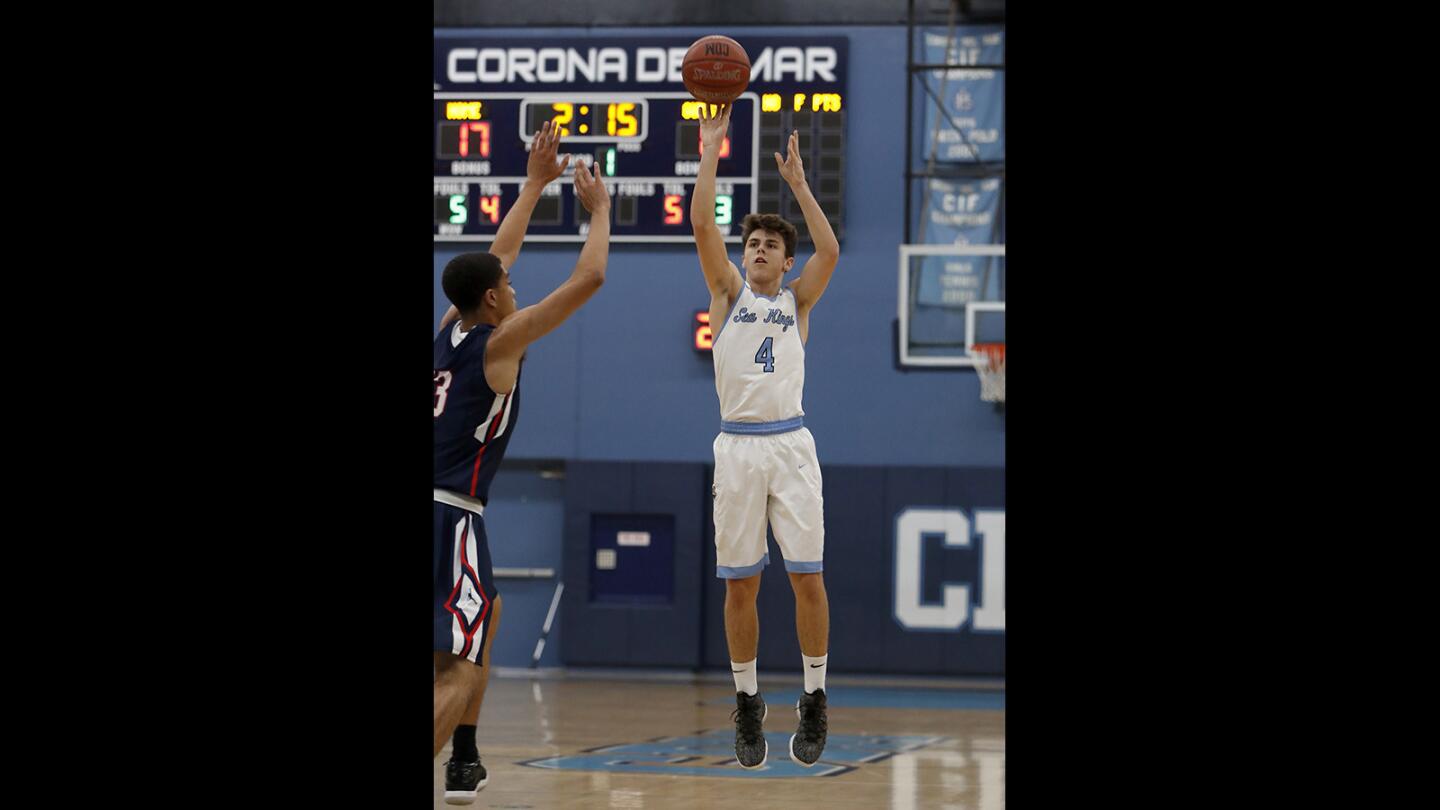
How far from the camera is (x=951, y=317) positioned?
12.0 metres

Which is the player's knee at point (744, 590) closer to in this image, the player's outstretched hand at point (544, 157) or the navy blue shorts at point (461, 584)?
the navy blue shorts at point (461, 584)

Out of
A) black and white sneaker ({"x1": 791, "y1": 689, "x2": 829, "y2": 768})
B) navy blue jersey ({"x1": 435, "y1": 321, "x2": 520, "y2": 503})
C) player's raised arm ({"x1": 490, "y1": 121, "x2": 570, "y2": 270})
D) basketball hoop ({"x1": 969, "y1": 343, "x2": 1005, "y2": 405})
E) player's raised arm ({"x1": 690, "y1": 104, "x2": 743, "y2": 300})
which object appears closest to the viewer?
navy blue jersey ({"x1": 435, "y1": 321, "x2": 520, "y2": 503})

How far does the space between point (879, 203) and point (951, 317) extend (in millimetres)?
1057

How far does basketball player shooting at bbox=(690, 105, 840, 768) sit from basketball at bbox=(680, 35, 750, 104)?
21cm

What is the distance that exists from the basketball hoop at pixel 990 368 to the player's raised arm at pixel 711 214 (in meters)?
6.24

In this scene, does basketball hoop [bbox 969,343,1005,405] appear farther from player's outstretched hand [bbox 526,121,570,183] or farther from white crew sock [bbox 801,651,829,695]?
player's outstretched hand [bbox 526,121,570,183]

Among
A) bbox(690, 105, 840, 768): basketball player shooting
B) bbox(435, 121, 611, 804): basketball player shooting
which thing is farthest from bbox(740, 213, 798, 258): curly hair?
bbox(435, 121, 611, 804): basketball player shooting

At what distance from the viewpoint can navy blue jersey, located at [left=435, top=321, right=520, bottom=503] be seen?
4.63 metres

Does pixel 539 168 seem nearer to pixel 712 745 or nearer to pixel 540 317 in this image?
pixel 540 317

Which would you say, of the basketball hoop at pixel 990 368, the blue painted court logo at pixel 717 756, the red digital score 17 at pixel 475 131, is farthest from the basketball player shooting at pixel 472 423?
the basketball hoop at pixel 990 368

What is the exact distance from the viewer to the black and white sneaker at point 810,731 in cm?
551

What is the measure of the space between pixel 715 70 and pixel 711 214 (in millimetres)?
507
